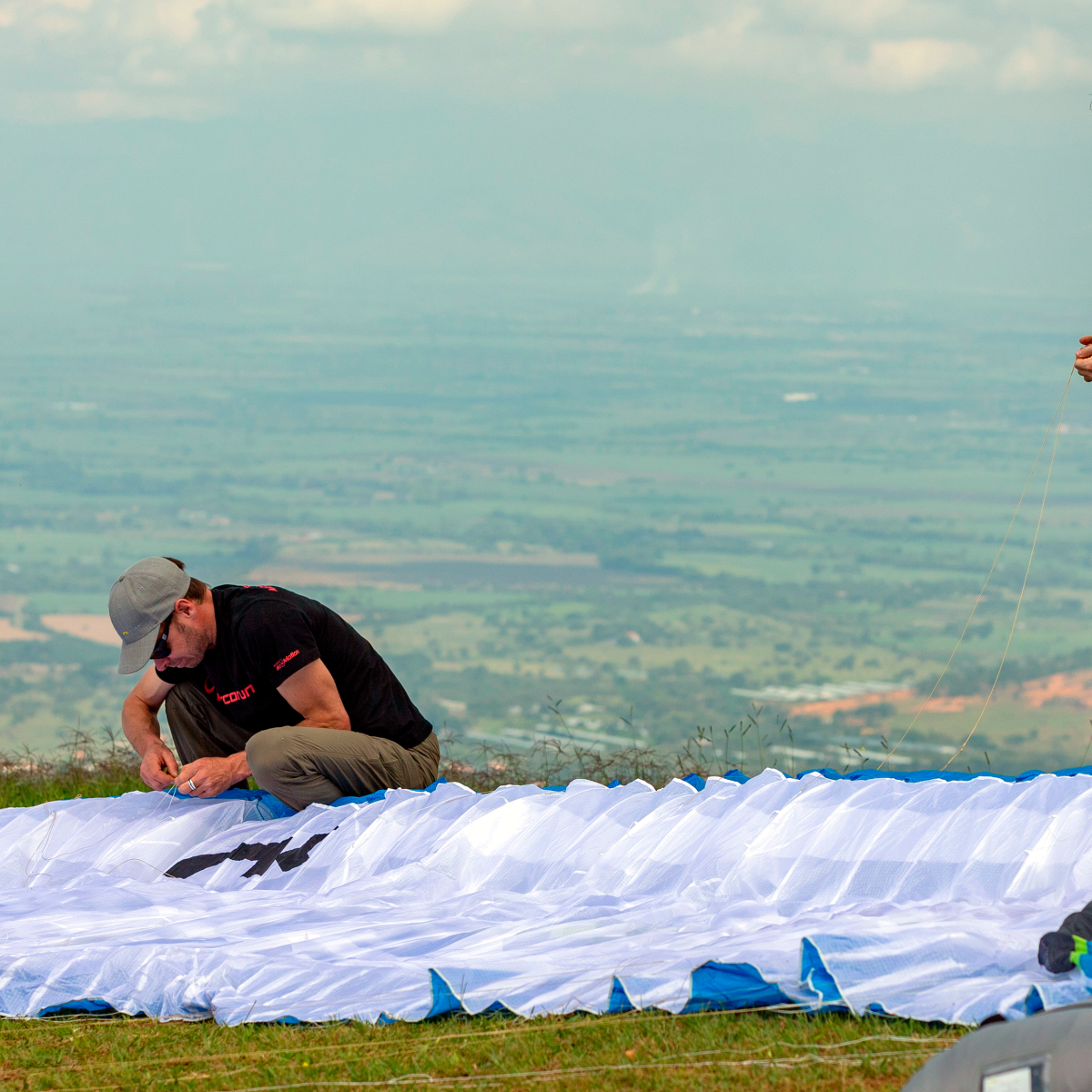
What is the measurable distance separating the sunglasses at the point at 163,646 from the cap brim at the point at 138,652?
63 mm

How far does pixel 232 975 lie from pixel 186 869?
1176mm

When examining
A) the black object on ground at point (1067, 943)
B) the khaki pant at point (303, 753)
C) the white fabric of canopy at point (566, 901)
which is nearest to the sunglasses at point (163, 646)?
the khaki pant at point (303, 753)

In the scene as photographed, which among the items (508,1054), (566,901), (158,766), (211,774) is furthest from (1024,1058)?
(158,766)

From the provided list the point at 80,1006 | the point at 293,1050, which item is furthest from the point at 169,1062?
the point at 80,1006

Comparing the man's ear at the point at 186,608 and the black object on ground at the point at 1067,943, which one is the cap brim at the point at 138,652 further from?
the black object on ground at the point at 1067,943

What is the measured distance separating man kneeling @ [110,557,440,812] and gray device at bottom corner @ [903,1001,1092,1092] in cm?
291

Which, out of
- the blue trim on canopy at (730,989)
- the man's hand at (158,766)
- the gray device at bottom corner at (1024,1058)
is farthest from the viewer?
the man's hand at (158,766)

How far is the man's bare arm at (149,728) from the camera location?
5012 mm

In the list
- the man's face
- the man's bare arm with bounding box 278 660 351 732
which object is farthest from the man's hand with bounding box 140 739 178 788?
the man's bare arm with bounding box 278 660 351 732

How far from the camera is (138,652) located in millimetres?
4691

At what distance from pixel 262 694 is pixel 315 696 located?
275mm

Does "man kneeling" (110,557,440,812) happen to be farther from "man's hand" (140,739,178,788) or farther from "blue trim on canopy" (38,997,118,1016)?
"blue trim on canopy" (38,997,118,1016)

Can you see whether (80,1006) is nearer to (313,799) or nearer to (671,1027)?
(313,799)

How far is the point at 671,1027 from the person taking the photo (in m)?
3.02
